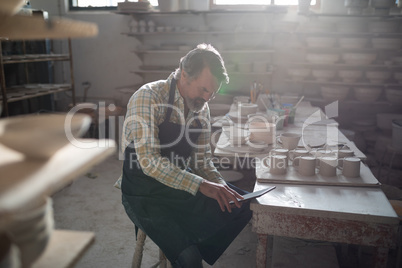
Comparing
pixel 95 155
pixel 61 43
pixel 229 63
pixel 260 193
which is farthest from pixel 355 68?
pixel 95 155

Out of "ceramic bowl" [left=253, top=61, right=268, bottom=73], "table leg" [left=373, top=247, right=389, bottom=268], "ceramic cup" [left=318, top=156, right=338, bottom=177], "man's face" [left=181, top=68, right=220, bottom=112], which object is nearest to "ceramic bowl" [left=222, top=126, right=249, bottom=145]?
"man's face" [left=181, top=68, right=220, bottom=112]

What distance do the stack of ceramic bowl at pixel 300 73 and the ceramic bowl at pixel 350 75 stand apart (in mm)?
459

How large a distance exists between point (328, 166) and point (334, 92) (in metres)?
3.62

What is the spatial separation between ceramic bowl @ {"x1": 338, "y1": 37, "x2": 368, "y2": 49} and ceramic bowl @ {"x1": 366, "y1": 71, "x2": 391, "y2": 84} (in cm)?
41

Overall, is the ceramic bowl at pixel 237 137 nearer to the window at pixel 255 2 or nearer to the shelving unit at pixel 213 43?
the shelving unit at pixel 213 43

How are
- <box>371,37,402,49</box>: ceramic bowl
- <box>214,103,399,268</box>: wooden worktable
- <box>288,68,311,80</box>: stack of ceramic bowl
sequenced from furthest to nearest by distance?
<box>288,68,311,80</box>: stack of ceramic bowl
<box>371,37,402,49</box>: ceramic bowl
<box>214,103,399,268</box>: wooden worktable

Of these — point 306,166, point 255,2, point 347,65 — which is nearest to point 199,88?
point 306,166

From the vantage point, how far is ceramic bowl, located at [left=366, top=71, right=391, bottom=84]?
A: 5123 mm

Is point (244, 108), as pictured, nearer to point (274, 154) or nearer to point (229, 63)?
point (274, 154)

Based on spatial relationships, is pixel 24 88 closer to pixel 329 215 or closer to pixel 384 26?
pixel 329 215

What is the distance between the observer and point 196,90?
222 cm

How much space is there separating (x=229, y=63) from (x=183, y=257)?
14.6 ft

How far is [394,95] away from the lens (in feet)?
16.8

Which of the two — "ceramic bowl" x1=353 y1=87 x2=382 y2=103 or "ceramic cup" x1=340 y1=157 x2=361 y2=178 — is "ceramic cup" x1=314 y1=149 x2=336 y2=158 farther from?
"ceramic bowl" x1=353 y1=87 x2=382 y2=103
